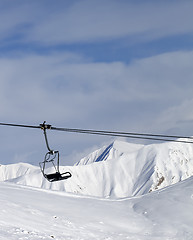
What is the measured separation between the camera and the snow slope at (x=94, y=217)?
1035 inches

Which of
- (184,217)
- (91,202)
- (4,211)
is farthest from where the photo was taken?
(91,202)

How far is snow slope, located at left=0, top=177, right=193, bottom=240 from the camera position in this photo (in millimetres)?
26281

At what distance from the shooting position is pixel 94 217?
110 feet

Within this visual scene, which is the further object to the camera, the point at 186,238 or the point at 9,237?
the point at 186,238

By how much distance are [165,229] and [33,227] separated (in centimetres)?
1000

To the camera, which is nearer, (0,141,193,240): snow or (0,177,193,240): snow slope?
(0,177,193,240): snow slope

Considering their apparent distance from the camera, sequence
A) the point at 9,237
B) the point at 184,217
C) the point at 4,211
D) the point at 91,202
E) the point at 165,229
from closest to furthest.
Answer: the point at 9,237, the point at 4,211, the point at 165,229, the point at 184,217, the point at 91,202

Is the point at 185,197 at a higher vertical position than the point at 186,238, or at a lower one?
higher

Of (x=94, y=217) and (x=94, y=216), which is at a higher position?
(x=94, y=216)

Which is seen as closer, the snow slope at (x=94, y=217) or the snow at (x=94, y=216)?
the snow slope at (x=94, y=217)

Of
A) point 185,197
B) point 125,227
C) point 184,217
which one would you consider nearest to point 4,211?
point 125,227

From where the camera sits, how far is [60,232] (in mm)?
26453

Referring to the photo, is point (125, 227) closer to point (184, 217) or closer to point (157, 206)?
point (184, 217)

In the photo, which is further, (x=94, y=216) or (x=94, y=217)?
(x=94, y=216)
